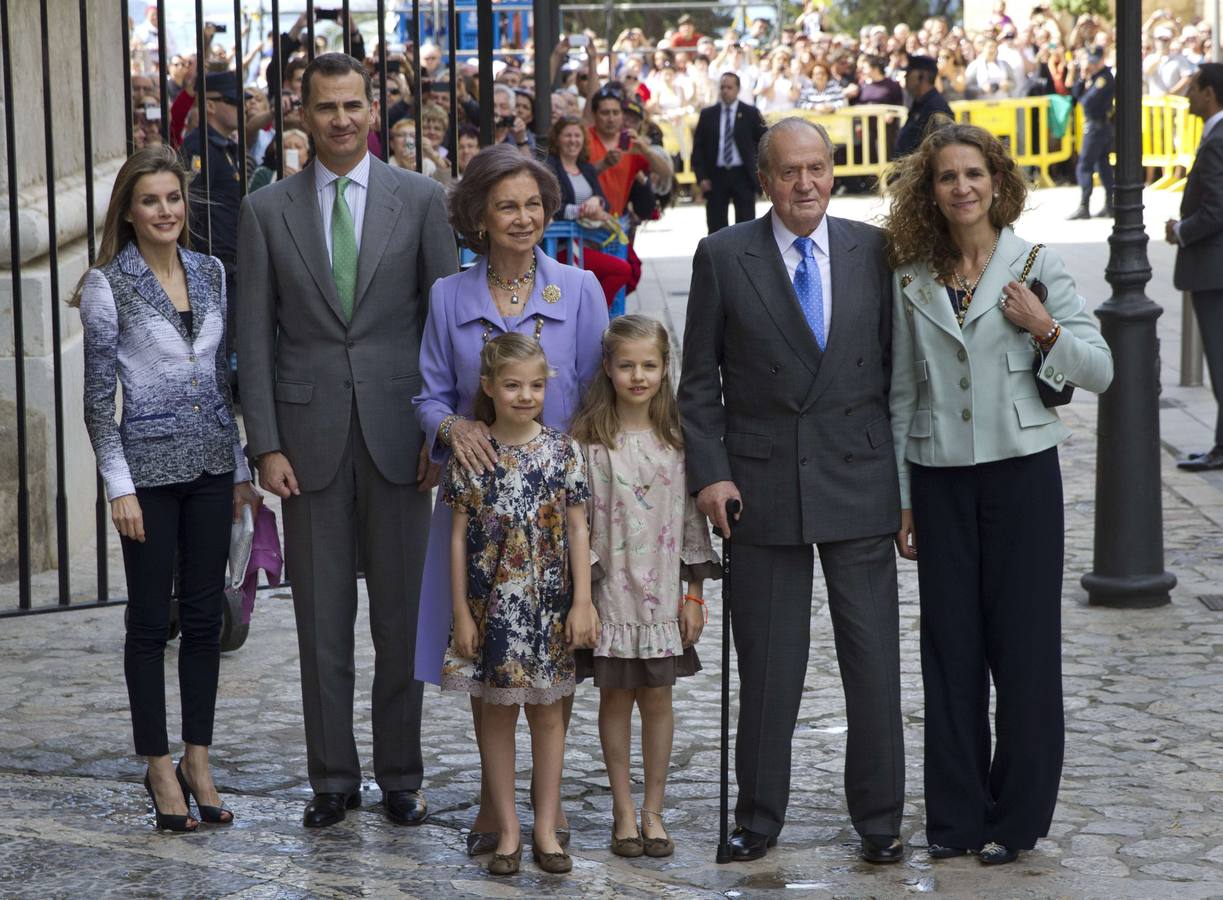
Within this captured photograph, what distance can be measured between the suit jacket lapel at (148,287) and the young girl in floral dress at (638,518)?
1087mm

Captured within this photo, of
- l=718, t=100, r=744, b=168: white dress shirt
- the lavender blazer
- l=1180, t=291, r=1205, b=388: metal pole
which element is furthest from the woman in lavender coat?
l=718, t=100, r=744, b=168: white dress shirt

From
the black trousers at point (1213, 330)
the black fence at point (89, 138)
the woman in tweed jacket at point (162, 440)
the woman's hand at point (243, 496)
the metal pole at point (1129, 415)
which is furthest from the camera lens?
the black trousers at point (1213, 330)

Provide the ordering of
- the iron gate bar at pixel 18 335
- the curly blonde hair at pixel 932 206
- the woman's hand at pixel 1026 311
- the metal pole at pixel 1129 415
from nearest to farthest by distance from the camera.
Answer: the woman's hand at pixel 1026 311, the curly blonde hair at pixel 932 206, the iron gate bar at pixel 18 335, the metal pole at pixel 1129 415

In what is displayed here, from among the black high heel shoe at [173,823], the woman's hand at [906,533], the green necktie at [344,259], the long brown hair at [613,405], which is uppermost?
the green necktie at [344,259]

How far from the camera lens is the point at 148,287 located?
4859 mm

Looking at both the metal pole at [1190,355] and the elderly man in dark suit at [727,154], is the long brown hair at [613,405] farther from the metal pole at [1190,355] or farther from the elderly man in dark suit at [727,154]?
the elderly man in dark suit at [727,154]

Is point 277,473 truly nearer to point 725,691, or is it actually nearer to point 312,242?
point 312,242

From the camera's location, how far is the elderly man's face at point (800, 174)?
4.46m

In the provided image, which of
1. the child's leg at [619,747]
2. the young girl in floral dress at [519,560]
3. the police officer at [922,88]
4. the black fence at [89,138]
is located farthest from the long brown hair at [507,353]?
the police officer at [922,88]

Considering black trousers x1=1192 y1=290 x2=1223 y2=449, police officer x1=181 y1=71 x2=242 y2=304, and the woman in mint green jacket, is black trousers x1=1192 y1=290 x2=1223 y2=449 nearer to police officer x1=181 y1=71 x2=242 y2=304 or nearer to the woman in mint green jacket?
police officer x1=181 y1=71 x2=242 y2=304

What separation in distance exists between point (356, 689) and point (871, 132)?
22.4m

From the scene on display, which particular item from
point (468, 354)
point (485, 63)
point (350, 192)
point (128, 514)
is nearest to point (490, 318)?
point (468, 354)

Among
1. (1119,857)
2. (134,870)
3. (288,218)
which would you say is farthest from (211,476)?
(1119,857)

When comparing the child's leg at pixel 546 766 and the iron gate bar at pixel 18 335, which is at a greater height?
the iron gate bar at pixel 18 335
